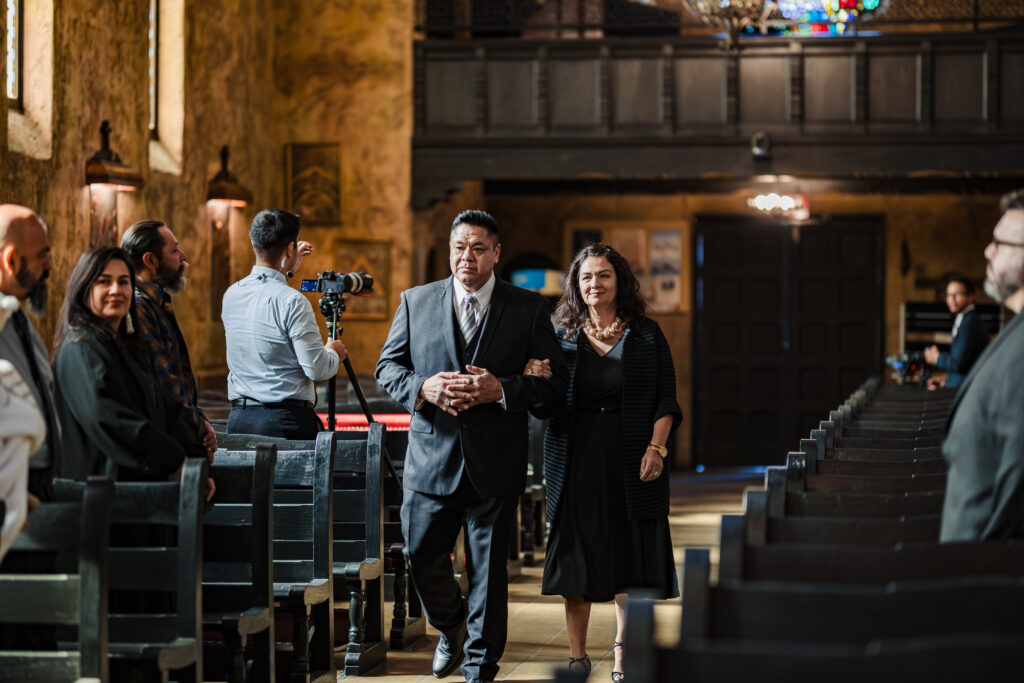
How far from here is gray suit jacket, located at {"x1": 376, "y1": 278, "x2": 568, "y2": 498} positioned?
4535 millimetres

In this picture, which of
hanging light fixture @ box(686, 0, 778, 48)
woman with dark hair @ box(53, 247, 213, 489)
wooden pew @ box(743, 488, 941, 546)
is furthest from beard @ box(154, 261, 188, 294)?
hanging light fixture @ box(686, 0, 778, 48)

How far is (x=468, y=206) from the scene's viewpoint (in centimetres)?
1486

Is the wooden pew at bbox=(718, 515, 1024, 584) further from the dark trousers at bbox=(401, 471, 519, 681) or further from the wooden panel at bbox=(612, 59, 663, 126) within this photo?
the wooden panel at bbox=(612, 59, 663, 126)

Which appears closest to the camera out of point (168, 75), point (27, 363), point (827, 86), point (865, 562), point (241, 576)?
point (865, 562)

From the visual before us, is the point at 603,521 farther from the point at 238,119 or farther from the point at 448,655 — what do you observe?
the point at 238,119

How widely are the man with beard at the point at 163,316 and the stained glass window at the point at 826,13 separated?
7.52 meters

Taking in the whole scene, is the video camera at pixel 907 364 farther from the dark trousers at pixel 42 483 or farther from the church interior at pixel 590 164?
the dark trousers at pixel 42 483

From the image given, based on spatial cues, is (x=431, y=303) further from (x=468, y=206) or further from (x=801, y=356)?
(x=801, y=356)

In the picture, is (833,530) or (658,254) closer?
(833,530)

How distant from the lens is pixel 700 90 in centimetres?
1216

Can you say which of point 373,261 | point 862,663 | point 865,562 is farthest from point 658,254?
point 862,663

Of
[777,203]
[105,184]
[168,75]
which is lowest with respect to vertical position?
[105,184]

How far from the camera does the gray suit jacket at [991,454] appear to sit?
2.77 metres

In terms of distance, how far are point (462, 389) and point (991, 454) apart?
2.03 metres
